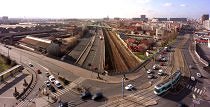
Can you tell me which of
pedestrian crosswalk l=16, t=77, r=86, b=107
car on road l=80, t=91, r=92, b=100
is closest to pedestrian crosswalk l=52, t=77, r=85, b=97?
pedestrian crosswalk l=16, t=77, r=86, b=107

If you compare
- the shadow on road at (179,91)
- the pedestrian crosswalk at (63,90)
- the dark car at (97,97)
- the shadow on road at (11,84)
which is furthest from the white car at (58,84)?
the shadow on road at (179,91)

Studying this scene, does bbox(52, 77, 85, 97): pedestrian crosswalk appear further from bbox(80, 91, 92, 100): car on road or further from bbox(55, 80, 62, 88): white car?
bbox(80, 91, 92, 100): car on road

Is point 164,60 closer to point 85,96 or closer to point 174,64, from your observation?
point 174,64

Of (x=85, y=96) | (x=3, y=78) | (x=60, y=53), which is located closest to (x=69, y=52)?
(x=60, y=53)

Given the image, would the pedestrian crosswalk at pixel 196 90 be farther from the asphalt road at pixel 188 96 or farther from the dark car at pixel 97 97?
the dark car at pixel 97 97

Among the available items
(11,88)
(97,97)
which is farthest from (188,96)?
(11,88)

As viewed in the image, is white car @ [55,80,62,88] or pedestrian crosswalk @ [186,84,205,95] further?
white car @ [55,80,62,88]

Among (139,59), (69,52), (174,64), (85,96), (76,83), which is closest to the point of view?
(85,96)

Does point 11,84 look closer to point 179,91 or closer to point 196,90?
point 179,91
